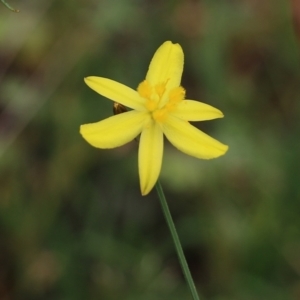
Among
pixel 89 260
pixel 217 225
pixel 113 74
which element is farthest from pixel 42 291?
pixel 113 74

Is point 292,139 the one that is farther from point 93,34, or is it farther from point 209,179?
point 93,34

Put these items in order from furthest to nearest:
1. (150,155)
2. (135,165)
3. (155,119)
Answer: (135,165) < (155,119) < (150,155)

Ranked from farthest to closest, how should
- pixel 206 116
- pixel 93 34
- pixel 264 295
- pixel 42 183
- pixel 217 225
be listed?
pixel 93 34 < pixel 42 183 < pixel 217 225 < pixel 264 295 < pixel 206 116

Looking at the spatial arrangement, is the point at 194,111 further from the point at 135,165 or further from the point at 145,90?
the point at 135,165

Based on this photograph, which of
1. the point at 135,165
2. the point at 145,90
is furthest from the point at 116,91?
the point at 135,165

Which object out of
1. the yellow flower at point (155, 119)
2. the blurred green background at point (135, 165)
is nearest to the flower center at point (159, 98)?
the yellow flower at point (155, 119)

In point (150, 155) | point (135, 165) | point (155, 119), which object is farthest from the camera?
point (135, 165)

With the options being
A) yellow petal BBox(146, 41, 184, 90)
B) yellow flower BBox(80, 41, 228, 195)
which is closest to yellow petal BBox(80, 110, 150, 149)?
yellow flower BBox(80, 41, 228, 195)
